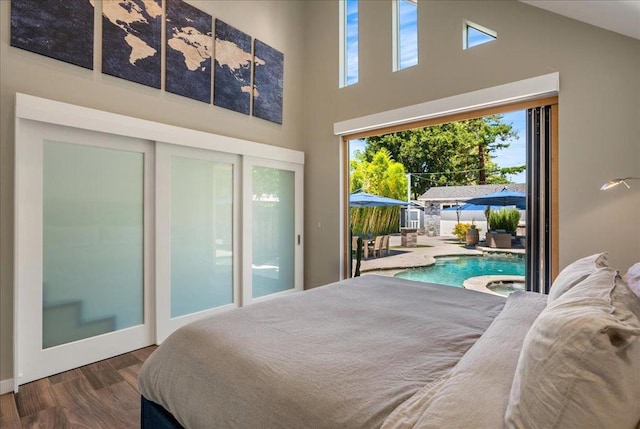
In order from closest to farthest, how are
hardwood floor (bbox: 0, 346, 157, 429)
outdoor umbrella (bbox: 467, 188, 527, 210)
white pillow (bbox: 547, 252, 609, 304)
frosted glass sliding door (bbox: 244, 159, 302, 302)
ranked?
white pillow (bbox: 547, 252, 609, 304)
hardwood floor (bbox: 0, 346, 157, 429)
outdoor umbrella (bbox: 467, 188, 527, 210)
frosted glass sliding door (bbox: 244, 159, 302, 302)

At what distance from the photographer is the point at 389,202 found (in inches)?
164

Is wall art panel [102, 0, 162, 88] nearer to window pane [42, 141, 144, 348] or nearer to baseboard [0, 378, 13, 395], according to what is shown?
window pane [42, 141, 144, 348]

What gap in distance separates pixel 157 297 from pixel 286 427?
2.60 meters

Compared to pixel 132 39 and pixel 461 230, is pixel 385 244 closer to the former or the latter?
pixel 461 230

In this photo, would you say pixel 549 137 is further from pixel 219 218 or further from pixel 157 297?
pixel 157 297

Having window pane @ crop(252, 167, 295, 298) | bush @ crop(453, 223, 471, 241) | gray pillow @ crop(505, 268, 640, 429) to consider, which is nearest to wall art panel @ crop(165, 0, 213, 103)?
window pane @ crop(252, 167, 295, 298)

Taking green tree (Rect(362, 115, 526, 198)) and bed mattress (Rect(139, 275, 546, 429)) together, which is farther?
green tree (Rect(362, 115, 526, 198))

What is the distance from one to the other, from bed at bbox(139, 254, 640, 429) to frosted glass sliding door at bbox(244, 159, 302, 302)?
2174mm

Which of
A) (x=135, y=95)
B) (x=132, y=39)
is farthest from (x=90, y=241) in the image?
(x=132, y=39)

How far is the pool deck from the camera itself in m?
3.58

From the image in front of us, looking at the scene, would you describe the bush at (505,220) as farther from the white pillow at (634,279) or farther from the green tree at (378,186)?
the white pillow at (634,279)

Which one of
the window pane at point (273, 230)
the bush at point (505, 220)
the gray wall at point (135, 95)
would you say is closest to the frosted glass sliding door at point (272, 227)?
the window pane at point (273, 230)

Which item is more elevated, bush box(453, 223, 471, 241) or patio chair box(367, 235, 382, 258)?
bush box(453, 223, 471, 241)

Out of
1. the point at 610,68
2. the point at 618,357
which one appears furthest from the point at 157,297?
the point at 610,68
